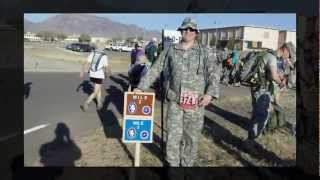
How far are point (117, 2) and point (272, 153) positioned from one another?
2.60 m

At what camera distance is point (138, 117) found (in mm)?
5371

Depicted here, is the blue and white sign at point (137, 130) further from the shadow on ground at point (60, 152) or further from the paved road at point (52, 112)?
the paved road at point (52, 112)

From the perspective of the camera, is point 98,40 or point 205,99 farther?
point 98,40

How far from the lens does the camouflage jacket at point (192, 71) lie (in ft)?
17.8

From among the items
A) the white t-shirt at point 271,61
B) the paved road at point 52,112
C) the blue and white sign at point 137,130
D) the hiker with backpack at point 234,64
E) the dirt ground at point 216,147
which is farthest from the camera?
the hiker with backpack at point 234,64

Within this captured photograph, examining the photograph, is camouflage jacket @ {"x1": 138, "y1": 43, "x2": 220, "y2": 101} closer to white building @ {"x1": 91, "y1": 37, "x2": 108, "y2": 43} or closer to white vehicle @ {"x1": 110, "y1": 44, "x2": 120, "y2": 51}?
white building @ {"x1": 91, "y1": 37, "x2": 108, "y2": 43}

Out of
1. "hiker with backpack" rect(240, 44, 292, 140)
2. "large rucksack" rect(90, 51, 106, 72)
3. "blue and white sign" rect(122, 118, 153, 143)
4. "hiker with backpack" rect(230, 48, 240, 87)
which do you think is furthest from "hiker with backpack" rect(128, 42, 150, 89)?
"blue and white sign" rect(122, 118, 153, 143)

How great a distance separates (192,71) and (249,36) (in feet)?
11.7

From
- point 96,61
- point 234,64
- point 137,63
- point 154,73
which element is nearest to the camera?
point 154,73

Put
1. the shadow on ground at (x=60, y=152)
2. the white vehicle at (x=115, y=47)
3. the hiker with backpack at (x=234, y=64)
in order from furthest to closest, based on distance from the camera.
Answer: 1. the hiker with backpack at (x=234, y=64)
2. the white vehicle at (x=115, y=47)
3. the shadow on ground at (x=60, y=152)

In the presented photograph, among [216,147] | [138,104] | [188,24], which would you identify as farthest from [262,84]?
[138,104]

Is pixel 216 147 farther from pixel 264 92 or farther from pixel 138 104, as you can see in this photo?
pixel 138 104

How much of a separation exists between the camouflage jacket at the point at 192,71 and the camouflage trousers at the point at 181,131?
15 cm

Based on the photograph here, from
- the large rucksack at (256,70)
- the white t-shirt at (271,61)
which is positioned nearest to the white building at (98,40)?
the large rucksack at (256,70)
